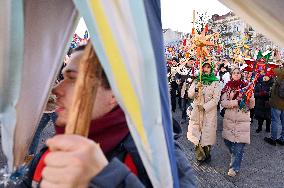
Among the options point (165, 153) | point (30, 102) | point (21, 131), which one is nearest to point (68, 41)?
point (30, 102)

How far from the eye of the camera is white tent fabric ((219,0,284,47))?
41.7 inches

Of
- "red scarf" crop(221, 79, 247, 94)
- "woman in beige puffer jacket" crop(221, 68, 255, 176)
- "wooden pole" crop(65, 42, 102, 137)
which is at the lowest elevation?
"woman in beige puffer jacket" crop(221, 68, 255, 176)

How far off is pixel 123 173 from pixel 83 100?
234 millimetres

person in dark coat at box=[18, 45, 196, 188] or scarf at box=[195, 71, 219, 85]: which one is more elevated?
person in dark coat at box=[18, 45, 196, 188]

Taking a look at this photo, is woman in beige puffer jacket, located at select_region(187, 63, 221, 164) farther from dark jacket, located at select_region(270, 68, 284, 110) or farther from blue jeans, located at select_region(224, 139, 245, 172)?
dark jacket, located at select_region(270, 68, 284, 110)

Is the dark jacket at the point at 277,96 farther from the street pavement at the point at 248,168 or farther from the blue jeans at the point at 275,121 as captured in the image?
the street pavement at the point at 248,168

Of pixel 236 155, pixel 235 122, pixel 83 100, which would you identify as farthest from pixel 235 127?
pixel 83 100

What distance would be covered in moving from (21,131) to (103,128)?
0.35 meters

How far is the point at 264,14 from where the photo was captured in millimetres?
1088

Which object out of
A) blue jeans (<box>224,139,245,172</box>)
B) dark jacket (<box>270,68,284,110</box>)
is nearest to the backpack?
dark jacket (<box>270,68,284,110</box>)

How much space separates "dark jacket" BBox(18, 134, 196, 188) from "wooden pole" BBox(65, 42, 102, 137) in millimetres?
119

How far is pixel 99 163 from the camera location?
0.97 meters

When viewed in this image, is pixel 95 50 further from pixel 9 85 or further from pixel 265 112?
pixel 265 112

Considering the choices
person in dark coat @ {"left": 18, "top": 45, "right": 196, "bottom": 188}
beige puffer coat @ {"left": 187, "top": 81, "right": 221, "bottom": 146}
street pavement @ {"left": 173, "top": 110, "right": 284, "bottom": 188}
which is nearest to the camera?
person in dark coat @ {"left": 18, "top": 45, "right": 196, "bottom": 188}
